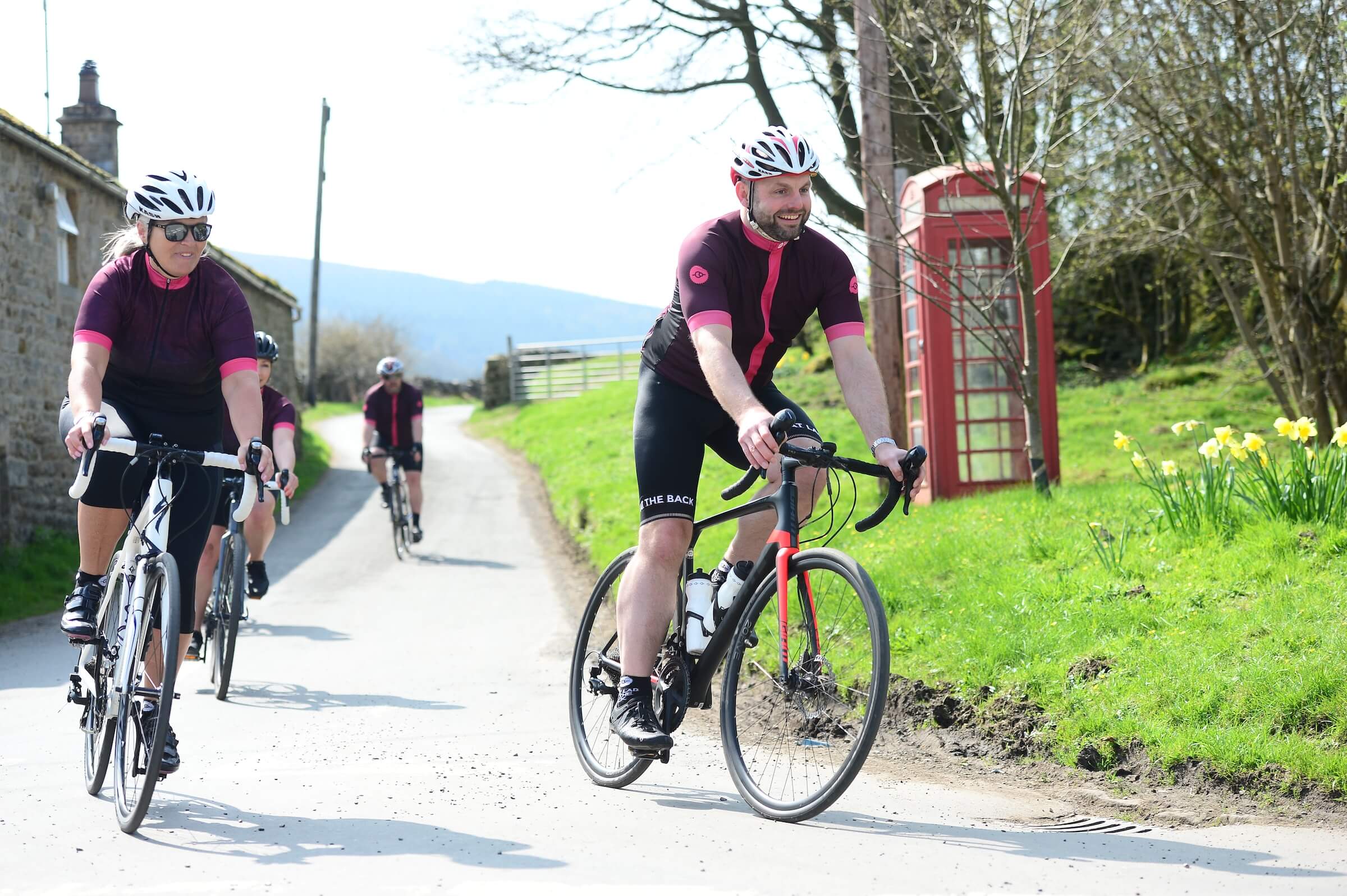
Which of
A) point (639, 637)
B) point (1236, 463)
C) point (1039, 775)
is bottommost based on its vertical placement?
point (1039, 775)

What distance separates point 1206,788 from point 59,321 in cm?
1378

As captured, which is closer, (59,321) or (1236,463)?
(1236,463)

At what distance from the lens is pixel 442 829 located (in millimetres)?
4238

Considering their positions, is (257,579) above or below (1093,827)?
above

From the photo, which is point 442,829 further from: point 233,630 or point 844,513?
point 844,513

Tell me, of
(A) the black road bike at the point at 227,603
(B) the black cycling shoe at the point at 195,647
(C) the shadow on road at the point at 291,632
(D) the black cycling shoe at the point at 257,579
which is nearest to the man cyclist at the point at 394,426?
(C) the shadow on road at the point at 291,632

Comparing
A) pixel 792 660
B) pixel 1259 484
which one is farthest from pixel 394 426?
pixel 792 660

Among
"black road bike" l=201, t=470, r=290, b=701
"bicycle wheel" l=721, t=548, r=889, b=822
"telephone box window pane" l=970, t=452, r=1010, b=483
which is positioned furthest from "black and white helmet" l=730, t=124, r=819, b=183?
"telephone box window pane" l=970, t=452, r=1010, b=483

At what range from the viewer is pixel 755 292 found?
14.7ft

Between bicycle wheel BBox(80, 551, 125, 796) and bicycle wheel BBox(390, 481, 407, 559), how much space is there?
31.1ft

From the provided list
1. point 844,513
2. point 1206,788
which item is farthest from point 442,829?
point 844,513

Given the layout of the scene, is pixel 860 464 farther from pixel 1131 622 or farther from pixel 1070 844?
pixel 1131 622

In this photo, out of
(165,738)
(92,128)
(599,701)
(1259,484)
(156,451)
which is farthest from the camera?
(92,128)

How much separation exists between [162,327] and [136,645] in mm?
Result: 1126
